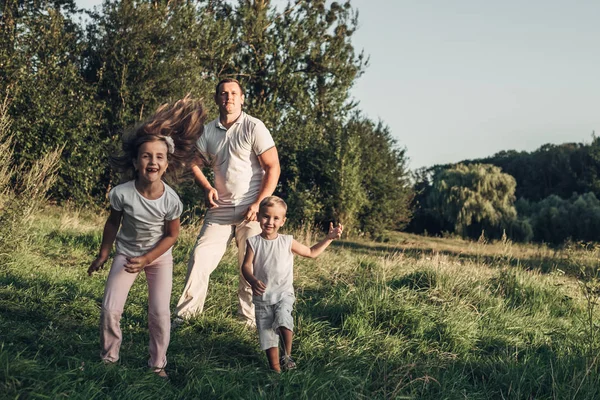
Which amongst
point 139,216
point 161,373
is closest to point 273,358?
point 161,373

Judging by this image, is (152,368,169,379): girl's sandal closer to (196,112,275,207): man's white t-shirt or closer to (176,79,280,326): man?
(176,79,280,326): man

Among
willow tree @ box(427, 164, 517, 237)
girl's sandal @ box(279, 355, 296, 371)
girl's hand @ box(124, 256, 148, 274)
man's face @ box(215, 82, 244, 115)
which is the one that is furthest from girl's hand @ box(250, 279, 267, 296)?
willow tree @ box(427, 164, 517, 237)

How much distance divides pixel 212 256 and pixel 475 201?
98.0 feet

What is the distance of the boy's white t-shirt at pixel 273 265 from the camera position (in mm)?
4406

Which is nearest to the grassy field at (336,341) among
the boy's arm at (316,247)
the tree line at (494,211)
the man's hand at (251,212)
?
the boy's arm at (316,247)

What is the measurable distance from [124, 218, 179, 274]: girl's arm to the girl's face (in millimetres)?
343

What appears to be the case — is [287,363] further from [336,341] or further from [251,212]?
[251,212]

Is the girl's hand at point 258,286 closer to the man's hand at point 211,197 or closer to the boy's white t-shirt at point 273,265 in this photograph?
the boy's white t-shirt at point 273,265

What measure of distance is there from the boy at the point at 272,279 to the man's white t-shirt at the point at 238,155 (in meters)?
1.11

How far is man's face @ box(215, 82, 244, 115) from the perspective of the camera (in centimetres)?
545

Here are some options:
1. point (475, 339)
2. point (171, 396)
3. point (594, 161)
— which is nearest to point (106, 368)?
point (171, 396)

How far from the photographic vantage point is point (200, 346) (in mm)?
4777

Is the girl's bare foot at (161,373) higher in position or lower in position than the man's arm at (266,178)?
lower

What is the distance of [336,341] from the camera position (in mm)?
5027
